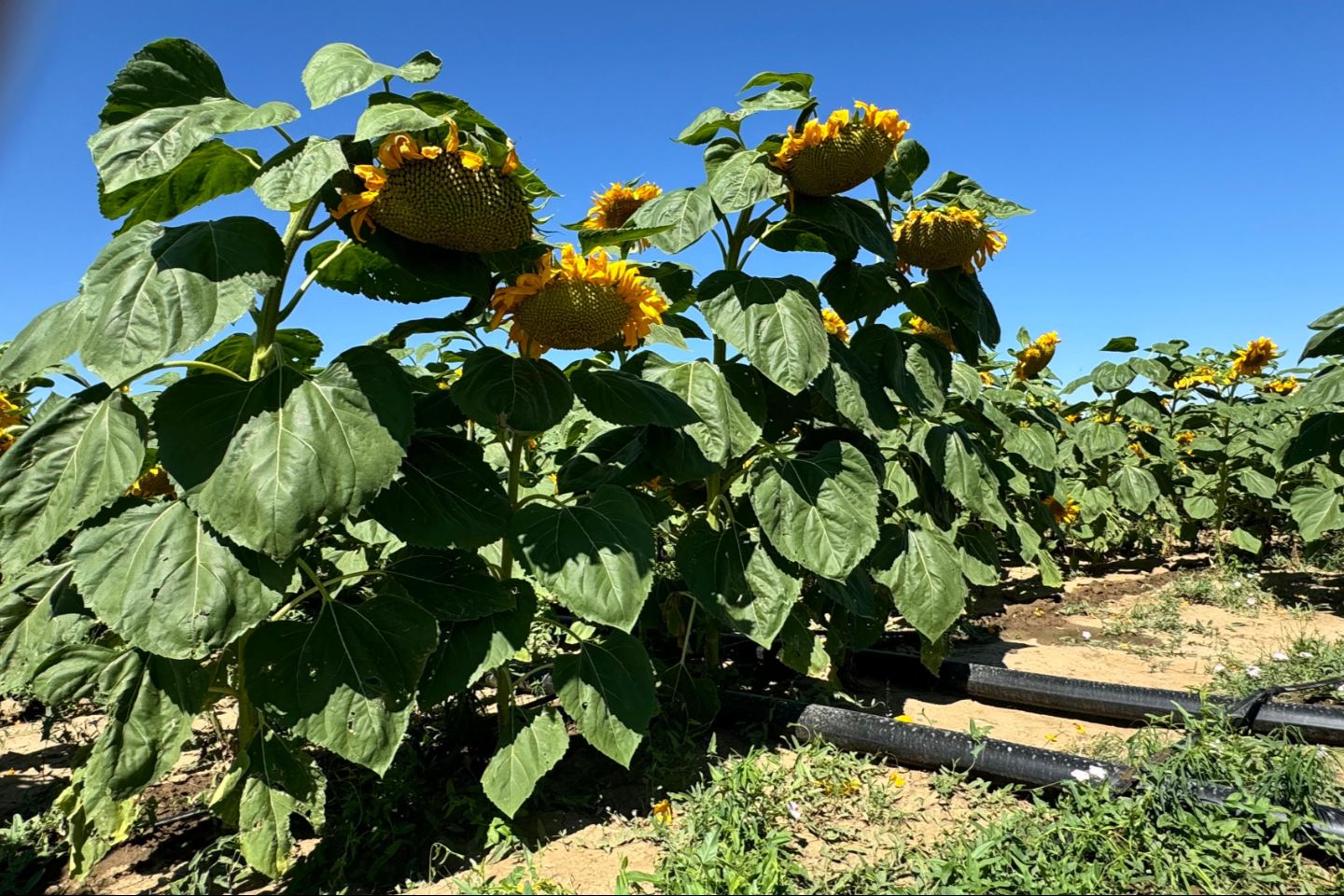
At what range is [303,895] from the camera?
82.8 inches

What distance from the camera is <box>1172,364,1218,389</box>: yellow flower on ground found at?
21.3ft

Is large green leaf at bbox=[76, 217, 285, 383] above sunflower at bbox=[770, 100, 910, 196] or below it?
below

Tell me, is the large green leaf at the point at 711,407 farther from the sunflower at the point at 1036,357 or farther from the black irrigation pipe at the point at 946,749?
the sunflower at the point at 1036,357

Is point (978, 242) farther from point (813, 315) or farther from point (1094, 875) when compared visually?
point (1094, 875)

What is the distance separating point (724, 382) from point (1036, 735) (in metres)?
1.80

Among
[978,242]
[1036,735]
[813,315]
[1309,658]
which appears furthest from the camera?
[1309,658]

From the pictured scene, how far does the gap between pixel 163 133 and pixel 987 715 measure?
3.23m

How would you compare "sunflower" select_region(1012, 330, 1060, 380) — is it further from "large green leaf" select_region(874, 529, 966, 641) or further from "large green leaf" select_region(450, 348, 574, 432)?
"large green leaf" select_region(450, 348, 574, 432)

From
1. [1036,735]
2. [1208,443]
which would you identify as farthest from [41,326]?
[1208,443]

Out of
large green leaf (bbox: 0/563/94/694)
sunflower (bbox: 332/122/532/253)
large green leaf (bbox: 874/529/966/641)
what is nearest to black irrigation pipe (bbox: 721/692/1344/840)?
large green leaf (bbox: 874/529/966/641)

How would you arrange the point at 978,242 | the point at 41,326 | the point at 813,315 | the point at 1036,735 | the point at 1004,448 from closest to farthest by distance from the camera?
the point at 41,326
the point at 813,315
the point at 978,242
the point at 1036,735
the point at 1004,448

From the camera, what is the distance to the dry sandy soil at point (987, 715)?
7.31 ft

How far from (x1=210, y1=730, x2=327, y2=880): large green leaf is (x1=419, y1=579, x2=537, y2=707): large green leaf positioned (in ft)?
1.18

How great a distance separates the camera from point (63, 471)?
1.76 m
